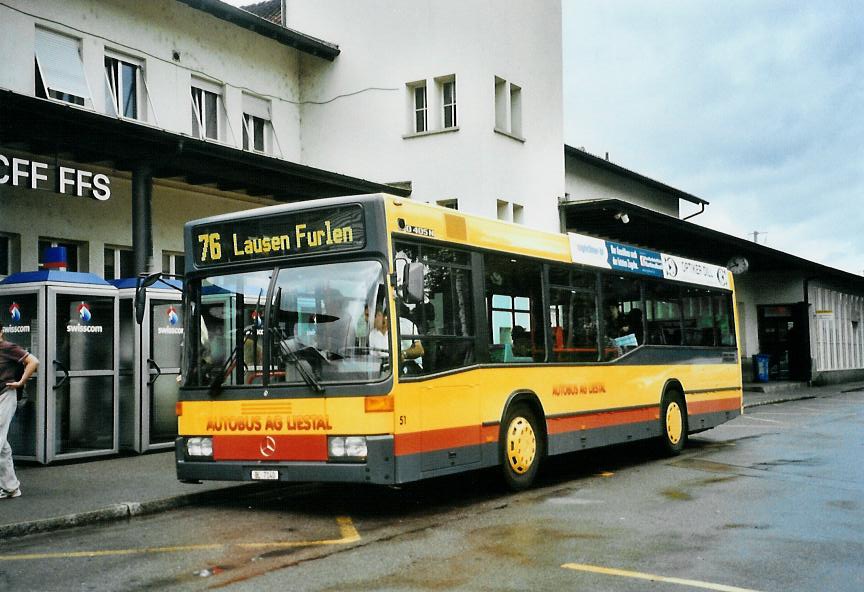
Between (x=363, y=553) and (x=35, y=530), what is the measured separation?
322cm

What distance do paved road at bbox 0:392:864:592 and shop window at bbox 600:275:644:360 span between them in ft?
5.70

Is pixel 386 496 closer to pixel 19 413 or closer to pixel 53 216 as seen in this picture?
pixel 19 413

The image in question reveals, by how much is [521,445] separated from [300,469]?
2817 mm

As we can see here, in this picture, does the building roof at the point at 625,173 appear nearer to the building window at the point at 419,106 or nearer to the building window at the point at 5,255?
the building window at the point at 419,106

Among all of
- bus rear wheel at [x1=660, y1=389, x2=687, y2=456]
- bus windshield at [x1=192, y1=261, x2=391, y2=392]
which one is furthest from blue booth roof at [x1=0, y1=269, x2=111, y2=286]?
bus rear wheel at [x1=660, y1=389, x2=687, y2=456]

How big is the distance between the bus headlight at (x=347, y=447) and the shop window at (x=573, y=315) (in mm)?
3540

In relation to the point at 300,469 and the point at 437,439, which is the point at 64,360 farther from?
the point at 437,439

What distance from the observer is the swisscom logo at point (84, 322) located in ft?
44.0

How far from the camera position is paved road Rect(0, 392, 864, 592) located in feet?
21.0

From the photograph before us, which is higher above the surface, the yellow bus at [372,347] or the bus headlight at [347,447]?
the yellow bus at [372,347]

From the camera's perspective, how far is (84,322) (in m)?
13.5

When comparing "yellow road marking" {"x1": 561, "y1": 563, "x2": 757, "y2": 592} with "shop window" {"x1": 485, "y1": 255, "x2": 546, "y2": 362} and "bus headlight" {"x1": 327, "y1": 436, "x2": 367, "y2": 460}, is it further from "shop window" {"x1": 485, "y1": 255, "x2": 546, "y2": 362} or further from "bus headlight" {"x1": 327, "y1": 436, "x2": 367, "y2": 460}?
"shop window" {"x1": 485, "y1": 255, "x2": 546, "y2": 362}

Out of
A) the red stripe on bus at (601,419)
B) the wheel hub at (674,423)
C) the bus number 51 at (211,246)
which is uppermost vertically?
the bus number 51 at (211,246)

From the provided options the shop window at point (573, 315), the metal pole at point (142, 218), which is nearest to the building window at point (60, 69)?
the metal pole at point (142, 218)
